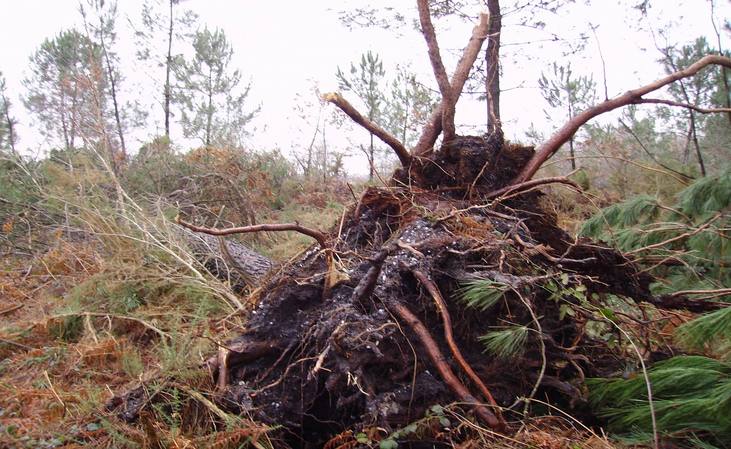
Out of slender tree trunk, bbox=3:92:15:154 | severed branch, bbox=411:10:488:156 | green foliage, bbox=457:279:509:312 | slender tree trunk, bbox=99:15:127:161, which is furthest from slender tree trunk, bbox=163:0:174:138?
green foliage, bbox=457:279:509:312

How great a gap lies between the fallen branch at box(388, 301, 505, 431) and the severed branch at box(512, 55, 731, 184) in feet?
4.26

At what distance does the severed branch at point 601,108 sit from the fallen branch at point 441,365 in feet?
4.26

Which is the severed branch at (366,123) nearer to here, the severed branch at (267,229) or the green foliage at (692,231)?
the severed branch at (267,229)

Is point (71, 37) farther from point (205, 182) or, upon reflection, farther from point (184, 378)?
point (184, 378)

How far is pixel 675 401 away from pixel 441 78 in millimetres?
2117

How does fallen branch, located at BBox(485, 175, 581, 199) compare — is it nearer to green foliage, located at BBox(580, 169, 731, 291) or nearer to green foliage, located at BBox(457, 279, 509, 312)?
green foliage, located at BBox(580, 169, 731, 291)

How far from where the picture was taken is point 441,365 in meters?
1.84

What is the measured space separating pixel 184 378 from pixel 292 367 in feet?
1.46

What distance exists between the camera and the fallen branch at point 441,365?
1701 mm

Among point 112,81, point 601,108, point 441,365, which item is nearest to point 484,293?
point 441,365

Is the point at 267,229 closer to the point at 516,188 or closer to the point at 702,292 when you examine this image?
the point at 516,188

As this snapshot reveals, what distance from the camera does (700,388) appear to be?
5.31ft

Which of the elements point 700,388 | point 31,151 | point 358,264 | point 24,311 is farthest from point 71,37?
point 700,388

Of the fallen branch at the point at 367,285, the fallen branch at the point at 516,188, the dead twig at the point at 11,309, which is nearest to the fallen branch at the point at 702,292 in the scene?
the fallen branch at the point at 516,188
